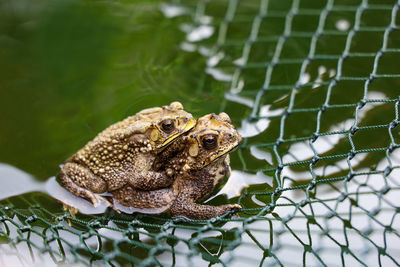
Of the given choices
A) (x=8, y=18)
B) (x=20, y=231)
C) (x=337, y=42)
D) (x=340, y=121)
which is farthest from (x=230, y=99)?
(x=8, y=18)

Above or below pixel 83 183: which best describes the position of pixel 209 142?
above

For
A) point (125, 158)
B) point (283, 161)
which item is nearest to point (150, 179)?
point (125, 158)

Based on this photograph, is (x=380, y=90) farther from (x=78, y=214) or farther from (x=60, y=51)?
(x=60, y=51)

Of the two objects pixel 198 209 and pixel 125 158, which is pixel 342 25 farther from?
pixel 125 158

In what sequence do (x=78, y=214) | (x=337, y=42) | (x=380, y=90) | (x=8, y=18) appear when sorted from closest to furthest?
(x=78, y=214) < (x=380, y=90) < (x=337, y=42) < (x=8, y=18)

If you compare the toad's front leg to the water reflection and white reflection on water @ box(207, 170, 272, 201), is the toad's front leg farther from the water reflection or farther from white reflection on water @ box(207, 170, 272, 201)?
the water reflection

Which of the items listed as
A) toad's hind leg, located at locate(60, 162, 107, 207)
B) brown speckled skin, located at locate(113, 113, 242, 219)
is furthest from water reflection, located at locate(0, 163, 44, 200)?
brown speckled skin, located at locate(113, 113, 242, 219)
